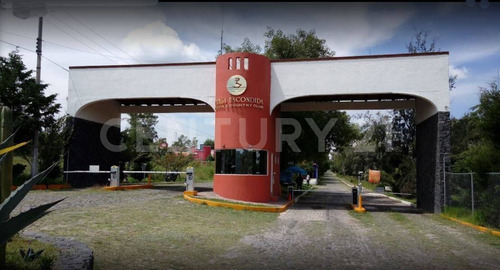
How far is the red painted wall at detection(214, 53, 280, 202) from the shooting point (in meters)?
18.2

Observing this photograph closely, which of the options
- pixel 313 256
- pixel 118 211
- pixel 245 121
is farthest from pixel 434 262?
pixel 245 121

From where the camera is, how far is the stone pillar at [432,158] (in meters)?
16.4

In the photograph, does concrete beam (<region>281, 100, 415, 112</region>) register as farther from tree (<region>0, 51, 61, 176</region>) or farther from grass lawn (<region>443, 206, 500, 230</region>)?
tree (<region>0, 51, 61, 176</region>)

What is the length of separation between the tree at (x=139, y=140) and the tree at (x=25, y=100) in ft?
37.9

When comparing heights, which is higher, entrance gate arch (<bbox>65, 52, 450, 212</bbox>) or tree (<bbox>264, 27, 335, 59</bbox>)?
tree (<bbox>264, 27, 335, 59</bbox>)

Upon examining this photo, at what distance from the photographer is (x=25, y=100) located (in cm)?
1883

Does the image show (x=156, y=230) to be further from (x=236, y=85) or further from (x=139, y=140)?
(x=139, y=140)

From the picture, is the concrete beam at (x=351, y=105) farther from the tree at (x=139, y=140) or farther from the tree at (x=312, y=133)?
the tree at (x=139, y=140)

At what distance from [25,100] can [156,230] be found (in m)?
12.5

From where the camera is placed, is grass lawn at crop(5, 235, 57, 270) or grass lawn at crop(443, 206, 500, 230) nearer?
grass lawn at crop(5, 235, 57, 270)

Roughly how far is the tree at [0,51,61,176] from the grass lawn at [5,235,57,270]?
544 inches

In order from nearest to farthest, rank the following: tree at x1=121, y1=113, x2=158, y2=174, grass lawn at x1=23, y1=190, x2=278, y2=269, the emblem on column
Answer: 1. grass lawn at x1=23, y1=190, x2=278, y2=269
2. the emblem on column
3. tree at x1=121, y1=113, x2=158, y2=174

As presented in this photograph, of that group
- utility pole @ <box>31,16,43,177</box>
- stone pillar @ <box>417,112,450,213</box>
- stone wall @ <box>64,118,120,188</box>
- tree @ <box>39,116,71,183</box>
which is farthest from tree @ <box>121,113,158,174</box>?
stone pillar @ <box>417,112,450,213</box>

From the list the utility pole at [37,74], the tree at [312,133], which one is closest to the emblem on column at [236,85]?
the tree at [312,133]
